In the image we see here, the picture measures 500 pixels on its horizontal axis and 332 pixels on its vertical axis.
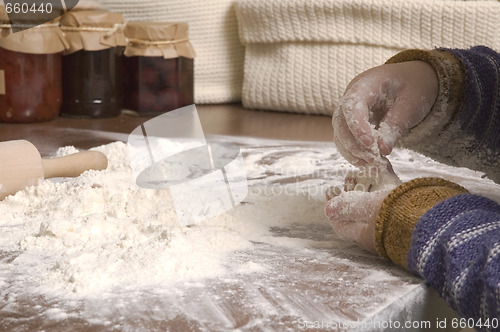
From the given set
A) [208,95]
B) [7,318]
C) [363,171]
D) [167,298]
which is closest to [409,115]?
[363,171]

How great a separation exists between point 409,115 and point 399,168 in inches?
14.2

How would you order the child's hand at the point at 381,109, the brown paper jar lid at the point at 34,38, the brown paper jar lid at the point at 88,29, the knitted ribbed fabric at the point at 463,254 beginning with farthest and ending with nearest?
the brown paper jar lid at the point at 88,29 < the brown paper jar lid at the point at 34,38 < the child's hand at the point at 381,109 < the knitted ribbed fabric at the point at 463,254

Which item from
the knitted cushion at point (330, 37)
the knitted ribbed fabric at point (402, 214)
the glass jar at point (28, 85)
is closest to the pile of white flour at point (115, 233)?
the knitted ribbed fabric at point (402, 214)

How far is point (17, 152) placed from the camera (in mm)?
807

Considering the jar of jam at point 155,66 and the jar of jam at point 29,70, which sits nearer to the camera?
the jar of jam at point 29,70

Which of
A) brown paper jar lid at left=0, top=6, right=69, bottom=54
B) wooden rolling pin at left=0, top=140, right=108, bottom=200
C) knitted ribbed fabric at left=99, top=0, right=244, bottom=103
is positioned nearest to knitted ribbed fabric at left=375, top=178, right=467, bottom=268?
wooden rolling pin at left=0, top=140, right=108, bottom=200

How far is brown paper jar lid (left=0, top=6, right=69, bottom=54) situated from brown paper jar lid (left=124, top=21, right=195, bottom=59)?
7.2 inches

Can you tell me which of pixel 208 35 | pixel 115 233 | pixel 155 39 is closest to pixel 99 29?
pixel 155 39

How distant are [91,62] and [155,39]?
0.16m

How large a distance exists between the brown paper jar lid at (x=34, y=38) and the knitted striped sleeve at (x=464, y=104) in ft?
2.77

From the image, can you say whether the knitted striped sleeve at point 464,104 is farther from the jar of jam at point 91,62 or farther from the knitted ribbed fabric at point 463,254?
the jar of jam at point 91,62

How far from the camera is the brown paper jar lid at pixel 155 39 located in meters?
1.49

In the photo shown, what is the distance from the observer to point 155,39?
4.90ft

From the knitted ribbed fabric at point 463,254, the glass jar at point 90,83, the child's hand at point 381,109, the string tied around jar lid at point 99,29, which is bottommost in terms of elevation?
the glass jar at point 90,83
